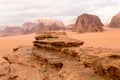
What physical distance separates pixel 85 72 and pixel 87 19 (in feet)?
136

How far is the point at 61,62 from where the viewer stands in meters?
9.85

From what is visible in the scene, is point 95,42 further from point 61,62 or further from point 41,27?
point 41,27

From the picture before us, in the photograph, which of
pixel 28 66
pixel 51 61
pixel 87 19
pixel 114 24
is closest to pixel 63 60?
pixel 51 61

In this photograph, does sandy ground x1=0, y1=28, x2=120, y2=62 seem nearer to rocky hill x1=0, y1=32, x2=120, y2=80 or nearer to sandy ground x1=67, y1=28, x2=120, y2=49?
sandy ground x1=67, y1=28, x2=120, y2=49

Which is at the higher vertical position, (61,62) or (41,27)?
(41,27)

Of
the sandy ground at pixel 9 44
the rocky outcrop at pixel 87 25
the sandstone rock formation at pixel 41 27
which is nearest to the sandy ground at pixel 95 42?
the sandy ground at pixel 9 44

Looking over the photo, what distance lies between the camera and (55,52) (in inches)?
431

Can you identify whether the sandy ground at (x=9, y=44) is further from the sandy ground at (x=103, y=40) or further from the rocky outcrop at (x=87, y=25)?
the rocky outcrop at (x=87, y=25)

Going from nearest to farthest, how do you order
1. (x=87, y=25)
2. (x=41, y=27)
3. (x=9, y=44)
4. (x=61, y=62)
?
1. (x=61, y=62)
2. (x=9, y=44)
3. (x=87, y=25)
4. (x=41, y=27)

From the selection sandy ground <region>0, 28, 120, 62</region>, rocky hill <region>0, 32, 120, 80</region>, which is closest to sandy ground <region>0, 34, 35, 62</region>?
sandy ground <region>0, 28, 120, 62</region>

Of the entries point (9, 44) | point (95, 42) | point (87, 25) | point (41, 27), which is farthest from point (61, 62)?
point (41, 27)

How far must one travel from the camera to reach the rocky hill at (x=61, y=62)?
7.67 metres

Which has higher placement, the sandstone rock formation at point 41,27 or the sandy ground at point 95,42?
the sandstone rock formation at point 41,27

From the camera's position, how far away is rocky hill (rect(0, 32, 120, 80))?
767 centimetres
